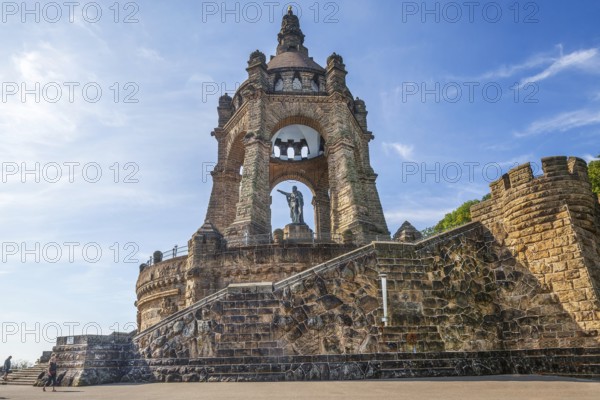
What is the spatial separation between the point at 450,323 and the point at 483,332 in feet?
3.42

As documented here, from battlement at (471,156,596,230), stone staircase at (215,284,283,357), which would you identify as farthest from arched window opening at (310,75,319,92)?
stone staircase at (215,284,283,357)

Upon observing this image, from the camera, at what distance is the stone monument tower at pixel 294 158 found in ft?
76.9

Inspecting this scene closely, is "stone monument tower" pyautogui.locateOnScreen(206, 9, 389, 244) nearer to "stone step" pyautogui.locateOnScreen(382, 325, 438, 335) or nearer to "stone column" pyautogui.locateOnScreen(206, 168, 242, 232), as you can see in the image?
"stone column" pyautogui.locateOnScreen(206, 168, 242, 232)

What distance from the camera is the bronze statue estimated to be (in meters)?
25.1

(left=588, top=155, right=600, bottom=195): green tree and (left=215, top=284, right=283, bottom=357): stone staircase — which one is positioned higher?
(left=588, top=155, right=600, bottom=195): green tree

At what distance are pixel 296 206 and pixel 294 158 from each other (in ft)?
31.3

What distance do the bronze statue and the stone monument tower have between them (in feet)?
4.86

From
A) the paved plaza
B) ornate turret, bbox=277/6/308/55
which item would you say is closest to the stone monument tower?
ornate turret, bbox=277/6/308/55

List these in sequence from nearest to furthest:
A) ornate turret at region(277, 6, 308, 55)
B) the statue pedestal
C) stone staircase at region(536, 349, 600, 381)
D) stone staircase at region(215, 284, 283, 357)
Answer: stone staircase at region(536, 349, 600, 381) → stone staircase at region(215, 284, 283, 357) → the statue pedestal → ornate turret at region(277, 6, 308, 55)

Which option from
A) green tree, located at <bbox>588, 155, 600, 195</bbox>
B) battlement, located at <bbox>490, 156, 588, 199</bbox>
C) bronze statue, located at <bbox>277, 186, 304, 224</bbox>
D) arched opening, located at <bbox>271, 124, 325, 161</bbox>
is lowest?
battlement, located at <bbox>490, 156, 588, 199</bbox>

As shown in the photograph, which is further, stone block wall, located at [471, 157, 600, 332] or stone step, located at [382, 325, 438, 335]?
stone step, located at [382, 325, 438, 335]

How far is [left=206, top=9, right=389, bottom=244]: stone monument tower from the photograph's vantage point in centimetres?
2345

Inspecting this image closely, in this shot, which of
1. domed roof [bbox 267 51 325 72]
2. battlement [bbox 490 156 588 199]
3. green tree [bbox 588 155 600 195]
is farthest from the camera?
domed roof [bbox 267 51 325 72]

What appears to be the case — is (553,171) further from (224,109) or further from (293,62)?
(224,109)
